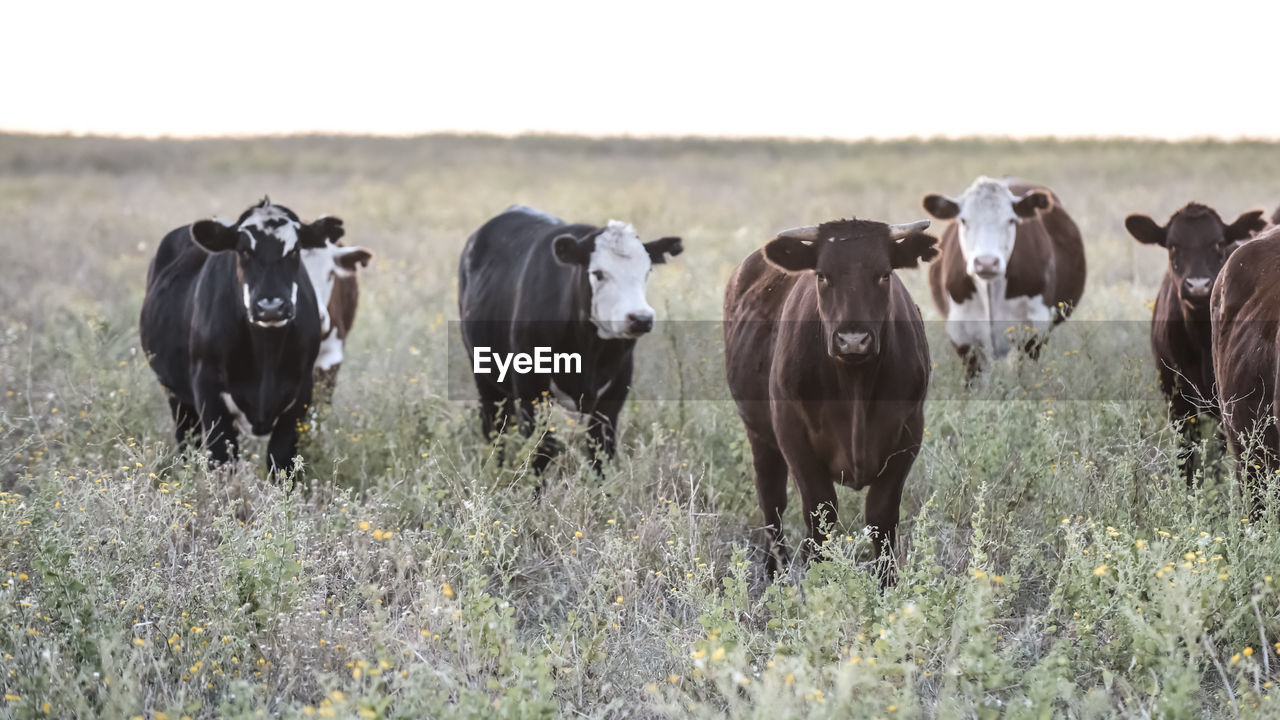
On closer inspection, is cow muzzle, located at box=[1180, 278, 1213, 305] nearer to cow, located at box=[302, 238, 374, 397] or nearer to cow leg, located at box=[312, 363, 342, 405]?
cow, located at box=[302, 238, 374, 397]

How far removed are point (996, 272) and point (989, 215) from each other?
63 cm

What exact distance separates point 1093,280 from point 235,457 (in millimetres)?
12192

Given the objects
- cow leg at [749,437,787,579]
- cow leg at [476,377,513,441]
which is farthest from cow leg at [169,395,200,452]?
cow leg at [749,437,787,579]

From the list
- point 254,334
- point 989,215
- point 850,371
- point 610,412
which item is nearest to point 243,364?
point 254,334

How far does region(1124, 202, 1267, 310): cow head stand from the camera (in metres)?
6.69

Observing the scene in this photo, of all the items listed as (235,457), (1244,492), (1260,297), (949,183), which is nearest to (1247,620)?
(1244,492)

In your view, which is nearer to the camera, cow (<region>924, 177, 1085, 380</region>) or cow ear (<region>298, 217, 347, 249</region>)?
cow ear (<region>298, 217, 347, 249</region>)

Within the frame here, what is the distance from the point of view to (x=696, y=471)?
6746 millimetres

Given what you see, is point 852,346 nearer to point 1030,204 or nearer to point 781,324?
point 781,324

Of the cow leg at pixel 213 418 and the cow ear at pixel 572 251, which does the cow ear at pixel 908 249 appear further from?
the cow leg at pixel 213 418

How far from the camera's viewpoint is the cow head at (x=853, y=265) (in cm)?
479

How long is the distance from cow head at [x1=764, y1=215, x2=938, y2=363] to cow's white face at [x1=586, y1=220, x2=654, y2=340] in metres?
1.76

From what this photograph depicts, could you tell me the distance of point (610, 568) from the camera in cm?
518

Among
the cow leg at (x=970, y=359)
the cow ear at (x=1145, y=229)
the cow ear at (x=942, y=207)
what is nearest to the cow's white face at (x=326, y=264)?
the cow ear at (x=942, y=207)
